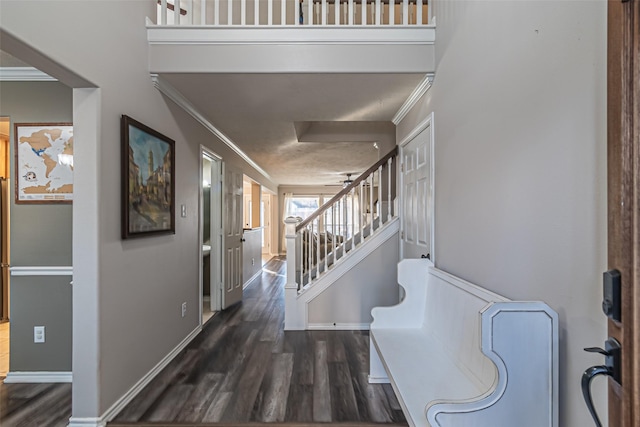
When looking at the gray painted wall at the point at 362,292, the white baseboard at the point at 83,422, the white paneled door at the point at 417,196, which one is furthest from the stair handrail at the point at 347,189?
the white baseboard at the point at 83,422

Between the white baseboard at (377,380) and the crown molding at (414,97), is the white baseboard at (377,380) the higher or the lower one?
the lower one

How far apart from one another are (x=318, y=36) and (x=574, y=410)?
2.51 metres

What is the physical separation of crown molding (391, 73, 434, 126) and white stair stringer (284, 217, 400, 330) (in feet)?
3.56

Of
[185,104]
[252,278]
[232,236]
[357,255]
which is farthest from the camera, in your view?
[252,278]

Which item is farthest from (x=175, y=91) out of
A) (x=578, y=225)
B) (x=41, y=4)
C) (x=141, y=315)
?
(x=578, y=225)

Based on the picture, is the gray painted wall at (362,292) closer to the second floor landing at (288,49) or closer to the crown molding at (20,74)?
the second floor landing at (288,49)

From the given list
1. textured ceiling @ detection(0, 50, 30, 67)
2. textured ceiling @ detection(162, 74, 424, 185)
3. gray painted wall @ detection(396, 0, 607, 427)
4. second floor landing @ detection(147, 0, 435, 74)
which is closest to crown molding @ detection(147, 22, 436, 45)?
second floor landing @ detection(147, 0, 435, 74)

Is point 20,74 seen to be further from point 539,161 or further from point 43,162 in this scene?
point 539,161

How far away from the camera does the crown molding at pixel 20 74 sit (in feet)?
7.45

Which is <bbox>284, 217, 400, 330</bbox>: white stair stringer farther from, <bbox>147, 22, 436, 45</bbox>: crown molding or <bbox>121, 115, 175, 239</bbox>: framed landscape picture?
<bbox>147, 22, 436, 45</bbox>: crown molding

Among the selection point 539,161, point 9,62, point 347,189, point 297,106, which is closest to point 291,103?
point 297,106

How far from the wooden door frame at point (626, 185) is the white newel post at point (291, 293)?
113 inches

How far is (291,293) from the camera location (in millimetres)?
3395

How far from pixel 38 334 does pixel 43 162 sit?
125cm
